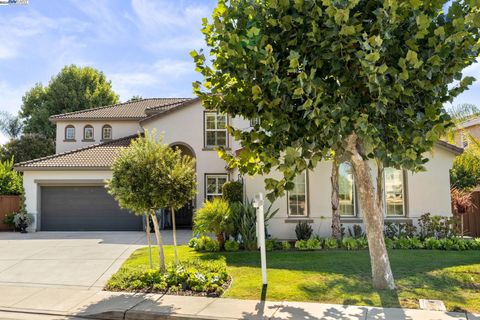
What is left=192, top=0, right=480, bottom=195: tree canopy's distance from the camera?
6316 millimetres

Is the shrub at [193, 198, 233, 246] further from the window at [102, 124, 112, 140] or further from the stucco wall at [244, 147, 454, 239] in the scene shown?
the window at [102, 124, 112, 140]

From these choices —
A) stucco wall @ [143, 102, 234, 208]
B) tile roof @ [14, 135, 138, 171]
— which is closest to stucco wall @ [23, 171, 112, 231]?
tile roof @ [14, 135, 138, 171]

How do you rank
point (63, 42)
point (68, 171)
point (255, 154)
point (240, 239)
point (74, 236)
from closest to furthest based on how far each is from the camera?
point (255, 154) < point (240, 239) < point (63, 42) < point (74, 236) < point (68, 171)

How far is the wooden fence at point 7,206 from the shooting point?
1975cm

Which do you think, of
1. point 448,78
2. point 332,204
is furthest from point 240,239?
point 448,78

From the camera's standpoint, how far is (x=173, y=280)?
8.98m

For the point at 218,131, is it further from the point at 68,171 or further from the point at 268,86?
the point at 268,86

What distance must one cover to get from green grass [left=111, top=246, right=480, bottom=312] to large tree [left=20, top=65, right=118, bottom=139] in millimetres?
28442

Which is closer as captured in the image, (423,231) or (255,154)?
(255,154)

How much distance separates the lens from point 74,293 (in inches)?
340

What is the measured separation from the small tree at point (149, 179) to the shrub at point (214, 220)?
3028 mm

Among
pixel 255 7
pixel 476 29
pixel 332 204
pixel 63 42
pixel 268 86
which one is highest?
pixel 63 42

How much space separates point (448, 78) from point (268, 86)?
305cm

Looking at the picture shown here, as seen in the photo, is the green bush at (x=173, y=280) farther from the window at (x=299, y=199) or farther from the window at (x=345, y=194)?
the window at (x=345, y=194)
